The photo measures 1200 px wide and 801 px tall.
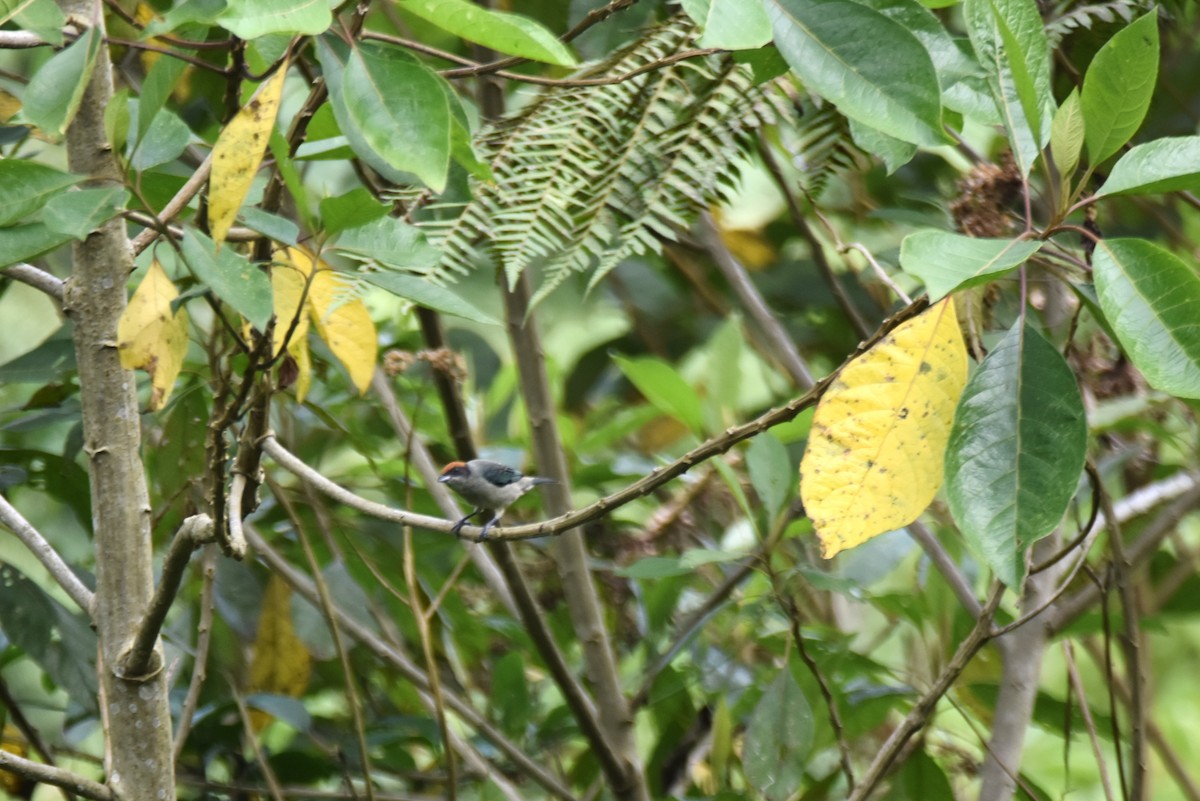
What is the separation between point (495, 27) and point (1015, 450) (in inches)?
26.3

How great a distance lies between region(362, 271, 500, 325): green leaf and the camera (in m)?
1.20

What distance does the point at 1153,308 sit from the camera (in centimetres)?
114

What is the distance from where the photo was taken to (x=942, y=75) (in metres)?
1.40

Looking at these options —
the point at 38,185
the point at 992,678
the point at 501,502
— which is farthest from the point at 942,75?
the point at 992,678

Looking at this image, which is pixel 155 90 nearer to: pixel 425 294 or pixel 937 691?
pixel 425 294

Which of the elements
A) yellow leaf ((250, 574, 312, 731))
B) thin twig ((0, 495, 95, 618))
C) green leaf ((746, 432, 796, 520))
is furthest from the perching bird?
thin twig ((0, 495, 95, 618))

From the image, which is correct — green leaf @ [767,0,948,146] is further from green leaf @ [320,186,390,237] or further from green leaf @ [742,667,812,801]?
green leaf @ [742,667,812,801]

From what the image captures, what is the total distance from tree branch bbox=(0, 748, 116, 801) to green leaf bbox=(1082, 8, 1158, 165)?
4.11ft

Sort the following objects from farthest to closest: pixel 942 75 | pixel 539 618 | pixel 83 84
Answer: pixel 539 618
pixel 942 75
pixel 83 84

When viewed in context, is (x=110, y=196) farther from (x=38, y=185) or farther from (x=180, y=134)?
(x=180, y=134)

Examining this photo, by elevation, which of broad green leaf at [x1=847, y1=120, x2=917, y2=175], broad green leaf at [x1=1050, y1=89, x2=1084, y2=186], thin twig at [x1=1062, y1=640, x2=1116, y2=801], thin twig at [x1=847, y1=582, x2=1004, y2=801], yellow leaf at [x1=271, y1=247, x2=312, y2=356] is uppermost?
yellow leaf at [x1=271, y1=247, x2=312, y2=356]

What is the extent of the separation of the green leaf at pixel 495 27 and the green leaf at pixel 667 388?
1.07 m

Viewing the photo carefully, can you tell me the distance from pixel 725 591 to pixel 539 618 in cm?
45

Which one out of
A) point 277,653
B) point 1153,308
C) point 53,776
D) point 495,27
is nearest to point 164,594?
point 53,776
